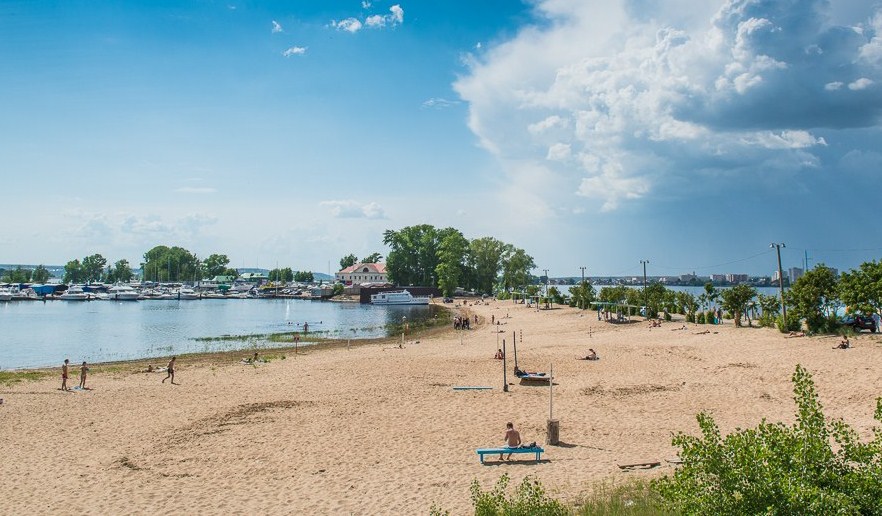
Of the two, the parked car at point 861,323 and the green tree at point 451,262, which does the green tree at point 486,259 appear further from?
the parked car at point 861,323

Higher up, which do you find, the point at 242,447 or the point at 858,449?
the point at 858,449

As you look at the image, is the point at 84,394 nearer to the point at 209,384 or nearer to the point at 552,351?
the point at 209,384

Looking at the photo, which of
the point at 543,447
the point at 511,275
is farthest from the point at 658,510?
the point at 511,275

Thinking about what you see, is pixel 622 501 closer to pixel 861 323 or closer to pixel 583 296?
pixel 861 323

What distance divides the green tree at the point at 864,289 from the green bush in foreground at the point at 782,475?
28.6m

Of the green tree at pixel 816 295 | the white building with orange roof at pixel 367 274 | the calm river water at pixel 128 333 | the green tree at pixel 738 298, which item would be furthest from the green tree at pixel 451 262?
the green tree at pixel 816 295

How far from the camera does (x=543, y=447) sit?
16.2 meters

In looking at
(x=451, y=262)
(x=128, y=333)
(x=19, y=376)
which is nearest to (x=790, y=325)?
(x=19, y=376)

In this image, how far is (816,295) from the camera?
109 feet

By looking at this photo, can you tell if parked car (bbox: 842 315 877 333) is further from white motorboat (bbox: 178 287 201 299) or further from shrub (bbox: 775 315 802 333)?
white motorboat (bbox: 178 287 201 299)

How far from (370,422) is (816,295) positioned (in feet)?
93.8

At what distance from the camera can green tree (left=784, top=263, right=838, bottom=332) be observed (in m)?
33.3

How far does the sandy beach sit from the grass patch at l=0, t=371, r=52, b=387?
980 mm

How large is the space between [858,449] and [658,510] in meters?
4.08
